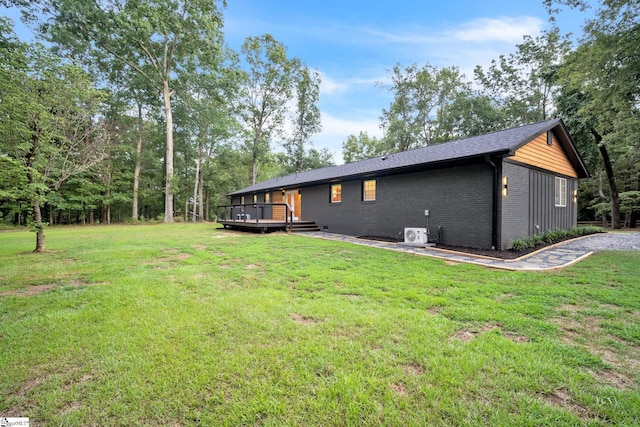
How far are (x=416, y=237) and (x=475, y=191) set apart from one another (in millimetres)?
2135

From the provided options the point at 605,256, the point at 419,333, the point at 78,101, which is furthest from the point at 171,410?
the point at 78,101

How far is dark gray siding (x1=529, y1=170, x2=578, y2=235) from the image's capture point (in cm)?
848

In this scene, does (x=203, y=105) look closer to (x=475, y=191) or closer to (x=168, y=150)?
(x=168, y=150)

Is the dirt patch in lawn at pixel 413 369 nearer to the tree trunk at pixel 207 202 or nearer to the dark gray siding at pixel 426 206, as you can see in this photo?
the dark gray siding at pixel 426 206

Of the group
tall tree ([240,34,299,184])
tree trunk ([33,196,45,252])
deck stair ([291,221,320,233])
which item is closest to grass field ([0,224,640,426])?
tree trunk ([33,196,45,252])

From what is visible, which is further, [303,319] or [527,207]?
[527,207]

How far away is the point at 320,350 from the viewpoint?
7.25 ft

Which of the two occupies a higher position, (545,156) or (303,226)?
(545,156)

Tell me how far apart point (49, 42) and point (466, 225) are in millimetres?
26605

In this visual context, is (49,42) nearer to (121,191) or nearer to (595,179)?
(121,191)

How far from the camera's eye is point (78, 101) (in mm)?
8547

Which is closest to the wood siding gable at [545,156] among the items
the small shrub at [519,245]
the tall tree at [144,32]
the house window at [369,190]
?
the small shrub at [519,245]

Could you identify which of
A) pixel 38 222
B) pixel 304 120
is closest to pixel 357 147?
pixel 304 120

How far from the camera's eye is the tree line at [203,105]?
684 centimetres
